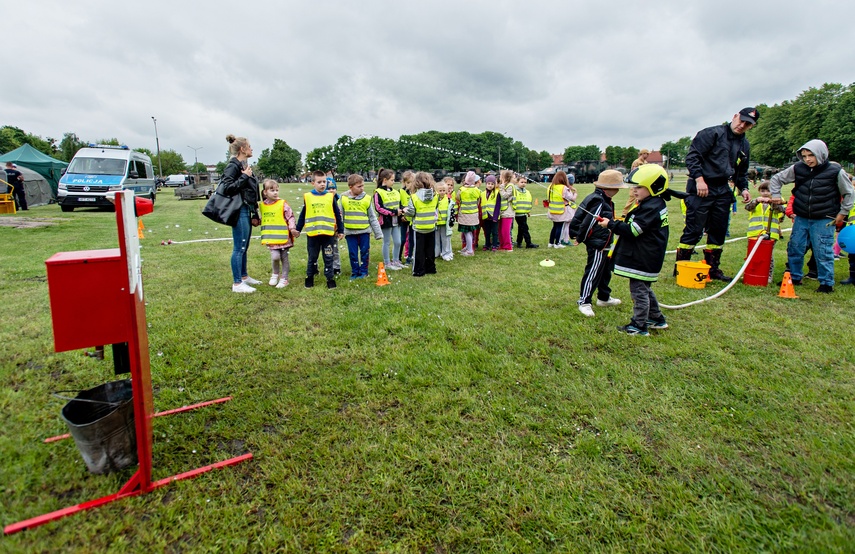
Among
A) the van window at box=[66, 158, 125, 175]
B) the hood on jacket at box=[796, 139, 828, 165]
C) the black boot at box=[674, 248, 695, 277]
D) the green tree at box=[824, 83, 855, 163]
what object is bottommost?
the black boot at box=[674, 248, 695, 277]

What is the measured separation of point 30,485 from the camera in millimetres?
2461

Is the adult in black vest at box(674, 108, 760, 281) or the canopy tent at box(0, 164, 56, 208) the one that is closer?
the adult in black vest at box(674, 108, 760, 281)

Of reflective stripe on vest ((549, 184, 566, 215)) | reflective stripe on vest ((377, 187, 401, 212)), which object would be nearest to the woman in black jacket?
reflective stripe on vest ((377, 187, 401, 212))

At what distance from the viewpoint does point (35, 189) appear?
21875 mm

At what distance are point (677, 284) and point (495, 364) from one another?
4.39 meters

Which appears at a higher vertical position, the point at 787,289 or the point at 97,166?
the point at 97,166

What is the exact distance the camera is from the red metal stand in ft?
7.22

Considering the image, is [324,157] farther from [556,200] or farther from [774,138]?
[556,200]

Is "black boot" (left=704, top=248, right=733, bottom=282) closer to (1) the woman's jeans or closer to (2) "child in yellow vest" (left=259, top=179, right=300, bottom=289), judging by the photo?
(2) "child in yellow vest" (left=259, top=179, right=300, bottom=289)

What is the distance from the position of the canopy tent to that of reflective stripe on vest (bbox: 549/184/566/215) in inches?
967

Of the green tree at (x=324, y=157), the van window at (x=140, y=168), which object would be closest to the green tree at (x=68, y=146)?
the green tree at (x=324, y=157)

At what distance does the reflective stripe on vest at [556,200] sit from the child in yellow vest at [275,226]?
6.12m

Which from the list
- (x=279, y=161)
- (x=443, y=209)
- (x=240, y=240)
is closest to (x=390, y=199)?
(x=443, y=209)

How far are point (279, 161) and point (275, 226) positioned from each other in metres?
104
